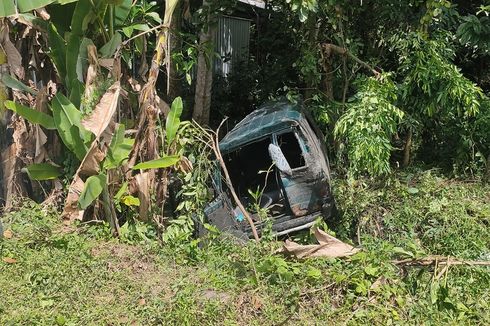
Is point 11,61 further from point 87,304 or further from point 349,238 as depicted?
point 349,238

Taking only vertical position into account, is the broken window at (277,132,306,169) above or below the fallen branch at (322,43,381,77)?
below

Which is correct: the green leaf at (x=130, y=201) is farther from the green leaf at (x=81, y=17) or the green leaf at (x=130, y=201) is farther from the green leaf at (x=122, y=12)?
the green leaf at (x=122, y=12)

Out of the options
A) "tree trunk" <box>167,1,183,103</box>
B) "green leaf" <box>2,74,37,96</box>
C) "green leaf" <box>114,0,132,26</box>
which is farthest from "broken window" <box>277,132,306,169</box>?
"green leaf" <box>2,74,37,96</box>

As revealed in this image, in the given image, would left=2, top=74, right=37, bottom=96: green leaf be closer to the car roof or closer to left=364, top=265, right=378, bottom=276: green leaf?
the car roof

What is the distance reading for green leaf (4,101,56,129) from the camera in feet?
15.6

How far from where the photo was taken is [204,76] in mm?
7102

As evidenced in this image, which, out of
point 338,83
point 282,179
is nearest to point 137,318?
point 282,179

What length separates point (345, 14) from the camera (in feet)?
21.5

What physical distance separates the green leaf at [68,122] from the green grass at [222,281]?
0.90 m

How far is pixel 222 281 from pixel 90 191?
1513 millimetres

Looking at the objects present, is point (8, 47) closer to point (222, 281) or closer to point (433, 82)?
point (222, 281)

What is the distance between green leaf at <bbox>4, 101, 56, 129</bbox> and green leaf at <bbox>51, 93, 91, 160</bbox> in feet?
0.30

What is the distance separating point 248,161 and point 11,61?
309cm

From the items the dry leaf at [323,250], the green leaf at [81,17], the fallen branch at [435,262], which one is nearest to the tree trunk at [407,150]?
the dry leaf at [323,250]
